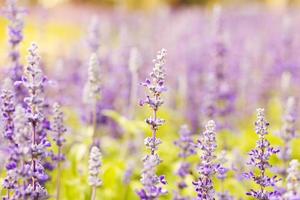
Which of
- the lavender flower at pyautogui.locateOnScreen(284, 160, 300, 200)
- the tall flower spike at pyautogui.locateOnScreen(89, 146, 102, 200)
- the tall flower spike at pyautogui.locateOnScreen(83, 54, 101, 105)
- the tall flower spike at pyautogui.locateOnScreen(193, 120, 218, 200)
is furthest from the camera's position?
the tall flower spike at pyautogui.locateOnScreen(83, 54, 101, 105)

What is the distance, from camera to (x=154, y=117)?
3.45 meters

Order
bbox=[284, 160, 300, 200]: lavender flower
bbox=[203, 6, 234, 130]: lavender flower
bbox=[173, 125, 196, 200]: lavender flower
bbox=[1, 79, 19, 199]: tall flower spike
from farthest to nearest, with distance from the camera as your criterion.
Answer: bbox=[203, 6, 234, 130]: lavender flower < bbox=[173, 125, 196, 200]: lavender flower < bbox=[1, 79, 19, 199]: tall flower spike < bbox=[284, 160, 300, 200]: lavender flower

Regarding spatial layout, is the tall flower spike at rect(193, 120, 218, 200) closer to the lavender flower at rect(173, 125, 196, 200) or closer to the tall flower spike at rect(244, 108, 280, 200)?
the tall flower spike at rect(244, 108, 280, 200)

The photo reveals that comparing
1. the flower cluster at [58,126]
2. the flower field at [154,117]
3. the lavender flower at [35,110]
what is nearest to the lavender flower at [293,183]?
the flower field at [154,117]

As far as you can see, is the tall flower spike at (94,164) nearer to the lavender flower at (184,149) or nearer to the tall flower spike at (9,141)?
the tall flower spike at (9,141)

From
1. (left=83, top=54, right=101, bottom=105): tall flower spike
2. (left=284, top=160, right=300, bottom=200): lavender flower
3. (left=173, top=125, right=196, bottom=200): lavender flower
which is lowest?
(left=284, top=160, right=300, bottom=200): lavender flower

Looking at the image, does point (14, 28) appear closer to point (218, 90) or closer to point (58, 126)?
point (58, 126)

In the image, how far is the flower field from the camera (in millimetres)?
3199

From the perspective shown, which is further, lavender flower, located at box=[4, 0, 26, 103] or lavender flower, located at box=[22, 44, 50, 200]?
lavender flower, located at box=[4, 0, 26, 103]

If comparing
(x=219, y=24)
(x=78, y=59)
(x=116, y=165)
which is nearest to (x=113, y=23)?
(x=78, y=59)

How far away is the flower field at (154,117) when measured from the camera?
10.5ft

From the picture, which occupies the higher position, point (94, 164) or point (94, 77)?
point (94, 77)

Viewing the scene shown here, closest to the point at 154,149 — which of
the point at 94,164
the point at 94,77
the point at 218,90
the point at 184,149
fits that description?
the point at 94,164

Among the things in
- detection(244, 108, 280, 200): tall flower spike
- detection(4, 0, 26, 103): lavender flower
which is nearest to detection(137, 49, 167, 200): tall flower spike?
detection(244, 108, 280, 200): tall flower spike
